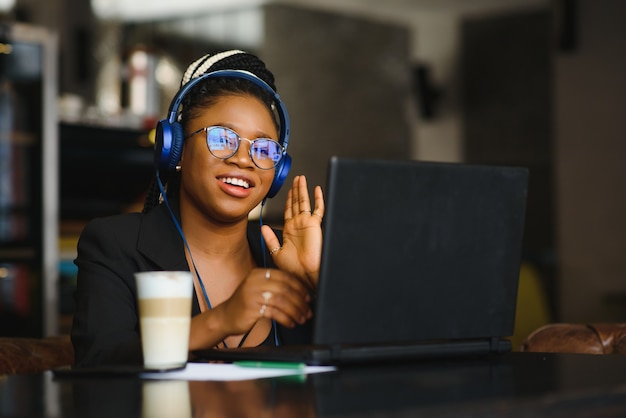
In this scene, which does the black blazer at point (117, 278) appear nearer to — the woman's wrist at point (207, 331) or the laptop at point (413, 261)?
the woman's wrist at point (207, 331)

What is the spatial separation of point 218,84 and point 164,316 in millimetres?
770

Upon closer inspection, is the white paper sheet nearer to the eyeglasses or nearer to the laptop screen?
the laptop screen

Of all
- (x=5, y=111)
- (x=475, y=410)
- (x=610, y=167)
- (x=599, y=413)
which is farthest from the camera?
(x=610, y=167)

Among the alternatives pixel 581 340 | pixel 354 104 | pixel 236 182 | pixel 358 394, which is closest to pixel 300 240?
pixel 236 182

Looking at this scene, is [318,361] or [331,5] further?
[331,5]

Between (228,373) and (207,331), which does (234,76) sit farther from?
(228,373)

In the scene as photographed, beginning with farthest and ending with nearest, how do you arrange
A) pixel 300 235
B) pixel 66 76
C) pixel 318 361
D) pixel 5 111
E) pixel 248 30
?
pixel 248 30
pixel 66 76
pixel 5 111
pixel 300 235
pixel 318 361

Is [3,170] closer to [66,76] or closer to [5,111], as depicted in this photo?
[5,111]

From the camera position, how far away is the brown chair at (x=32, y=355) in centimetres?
187

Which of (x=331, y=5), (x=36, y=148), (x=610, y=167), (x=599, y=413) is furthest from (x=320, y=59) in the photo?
(x=599, y=413)

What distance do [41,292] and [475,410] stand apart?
4.39m

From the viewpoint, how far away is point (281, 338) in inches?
70.9

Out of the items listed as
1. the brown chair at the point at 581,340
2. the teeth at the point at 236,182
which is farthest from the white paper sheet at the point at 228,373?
the brown chair at the point at 581,340

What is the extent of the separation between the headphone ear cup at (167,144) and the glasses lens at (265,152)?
140 mm
